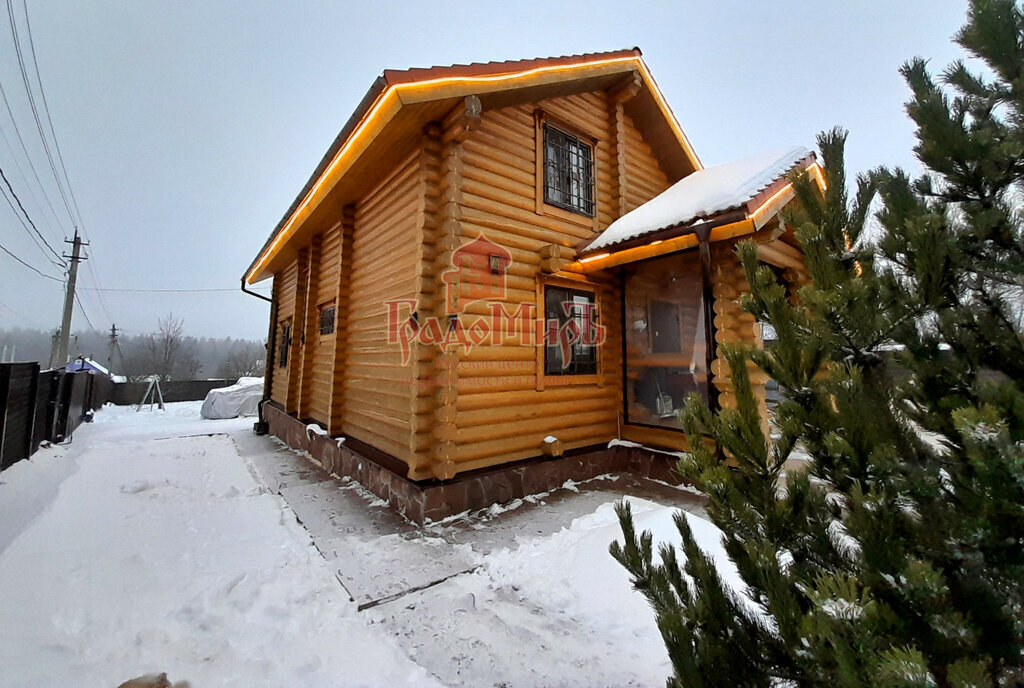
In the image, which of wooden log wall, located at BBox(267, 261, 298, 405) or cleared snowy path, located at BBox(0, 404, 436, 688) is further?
wooden log wall, located at BBox(267, 261, 298, 405)

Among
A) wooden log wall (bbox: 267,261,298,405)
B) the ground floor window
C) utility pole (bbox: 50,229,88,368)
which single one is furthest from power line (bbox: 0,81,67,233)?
the ground floor window

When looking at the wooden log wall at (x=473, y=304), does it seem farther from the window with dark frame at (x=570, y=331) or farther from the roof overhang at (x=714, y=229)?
the roof overhang at (x=714, y=229)

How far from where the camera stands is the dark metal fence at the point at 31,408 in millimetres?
5129

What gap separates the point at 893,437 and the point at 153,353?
43.1m

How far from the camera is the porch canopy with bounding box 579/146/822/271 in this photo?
4348mm

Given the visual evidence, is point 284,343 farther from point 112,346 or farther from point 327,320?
point 112,346

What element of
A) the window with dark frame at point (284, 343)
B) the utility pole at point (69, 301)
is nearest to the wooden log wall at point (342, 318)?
the window with dark frame at point (284, 343)

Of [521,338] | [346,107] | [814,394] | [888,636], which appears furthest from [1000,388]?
[346,107]

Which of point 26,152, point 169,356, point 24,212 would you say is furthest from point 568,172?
point 169,356

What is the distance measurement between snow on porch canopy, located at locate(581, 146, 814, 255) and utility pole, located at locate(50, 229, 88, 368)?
21.0 metres

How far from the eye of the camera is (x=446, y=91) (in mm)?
4215

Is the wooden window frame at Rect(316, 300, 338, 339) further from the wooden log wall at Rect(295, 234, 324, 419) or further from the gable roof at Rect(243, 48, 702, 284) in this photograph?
the gable roof at Rect(243, 48, 702, 284)

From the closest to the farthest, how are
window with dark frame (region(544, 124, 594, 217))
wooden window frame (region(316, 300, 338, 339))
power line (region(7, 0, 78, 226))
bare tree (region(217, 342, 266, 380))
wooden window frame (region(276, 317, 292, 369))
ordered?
window with dark frame (region(544, 124, 594, 217)) < power line (region(7, 0, 78, 226)) < wooden window frame (region(316, 300, 338, 339)) < wooden window frame (region(276, 317, 292, 369)) < bare tree (region(217, 342, 266, 380))

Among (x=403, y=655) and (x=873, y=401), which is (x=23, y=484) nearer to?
(x=403, y=655)
